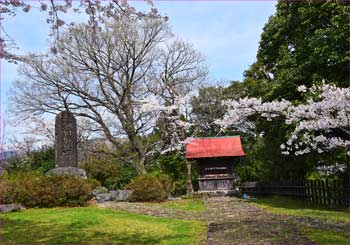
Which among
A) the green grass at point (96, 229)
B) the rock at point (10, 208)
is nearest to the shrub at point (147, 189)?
the rock at point (10, 208)

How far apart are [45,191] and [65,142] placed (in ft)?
13.0

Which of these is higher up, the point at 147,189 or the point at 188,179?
the point at 188,179

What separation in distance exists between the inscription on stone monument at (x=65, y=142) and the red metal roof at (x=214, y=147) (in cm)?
859

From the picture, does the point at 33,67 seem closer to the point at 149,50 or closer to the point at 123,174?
the point at 149,50

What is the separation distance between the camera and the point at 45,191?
13.6 m

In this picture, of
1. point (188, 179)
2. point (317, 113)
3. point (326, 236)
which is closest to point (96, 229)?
point (326, 236)

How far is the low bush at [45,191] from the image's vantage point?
13.5m

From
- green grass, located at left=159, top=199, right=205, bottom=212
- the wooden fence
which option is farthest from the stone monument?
the wooden fence

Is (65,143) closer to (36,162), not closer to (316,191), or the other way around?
(316,191)

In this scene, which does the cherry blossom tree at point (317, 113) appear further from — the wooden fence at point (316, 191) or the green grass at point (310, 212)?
the green grass at point (310, 212)

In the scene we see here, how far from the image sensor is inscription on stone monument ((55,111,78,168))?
1719cm

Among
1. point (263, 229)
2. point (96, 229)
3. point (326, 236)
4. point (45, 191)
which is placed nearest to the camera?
point (326, 236)

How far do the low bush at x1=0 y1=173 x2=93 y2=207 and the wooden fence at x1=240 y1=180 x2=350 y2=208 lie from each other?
28.7 ft

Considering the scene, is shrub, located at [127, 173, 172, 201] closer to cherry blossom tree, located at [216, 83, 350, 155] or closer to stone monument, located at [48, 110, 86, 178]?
stone monument, located at [48, 110, 86, 178]
